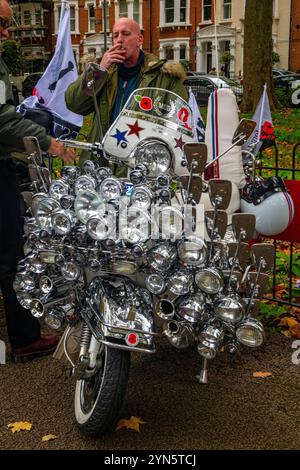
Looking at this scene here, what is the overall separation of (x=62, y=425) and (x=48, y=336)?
41.5 inches

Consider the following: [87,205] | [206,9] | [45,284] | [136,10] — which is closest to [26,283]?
[45,284]

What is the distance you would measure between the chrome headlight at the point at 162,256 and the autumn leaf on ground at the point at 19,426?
116 centimetres

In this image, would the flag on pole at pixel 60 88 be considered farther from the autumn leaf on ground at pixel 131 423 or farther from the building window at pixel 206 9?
the building window at pixel 206 9

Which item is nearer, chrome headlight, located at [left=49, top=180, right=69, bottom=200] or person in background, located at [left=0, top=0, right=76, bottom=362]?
chrome headlight, located at [left=49, top=180, right=69, bottom=200]

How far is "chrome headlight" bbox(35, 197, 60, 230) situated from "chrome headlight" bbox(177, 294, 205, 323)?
0.71m

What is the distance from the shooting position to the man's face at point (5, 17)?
3.76 meters

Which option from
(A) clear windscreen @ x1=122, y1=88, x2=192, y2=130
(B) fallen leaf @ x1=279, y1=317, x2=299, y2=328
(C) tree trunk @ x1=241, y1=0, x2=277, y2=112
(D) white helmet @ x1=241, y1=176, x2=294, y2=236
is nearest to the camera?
(A) clear windscreen @ x1=122, y1=88, x2=192, y2=130

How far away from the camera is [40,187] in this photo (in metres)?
3.19

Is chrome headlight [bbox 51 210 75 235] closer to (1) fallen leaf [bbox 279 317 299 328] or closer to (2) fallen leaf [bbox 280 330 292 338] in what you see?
(2) fallen leaf [bbox 280 330 292 338]

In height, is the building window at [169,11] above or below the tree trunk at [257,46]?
above

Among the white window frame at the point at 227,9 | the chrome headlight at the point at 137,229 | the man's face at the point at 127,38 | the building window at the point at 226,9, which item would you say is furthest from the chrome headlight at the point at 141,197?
the building window at the point at 226,9

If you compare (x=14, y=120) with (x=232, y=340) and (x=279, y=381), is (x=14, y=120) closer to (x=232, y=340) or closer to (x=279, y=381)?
(x=232, y=340)

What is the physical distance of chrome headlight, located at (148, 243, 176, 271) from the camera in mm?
2801

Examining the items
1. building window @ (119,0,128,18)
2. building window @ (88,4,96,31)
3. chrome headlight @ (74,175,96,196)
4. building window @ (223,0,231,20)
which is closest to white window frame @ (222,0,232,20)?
building window @ (223,0,231,20)
